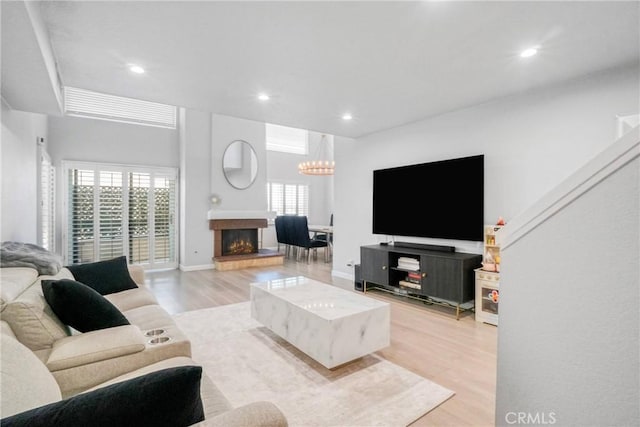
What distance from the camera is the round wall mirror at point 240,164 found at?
671 cm

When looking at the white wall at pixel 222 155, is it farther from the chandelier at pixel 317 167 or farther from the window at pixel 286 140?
the window at pixel 286 140

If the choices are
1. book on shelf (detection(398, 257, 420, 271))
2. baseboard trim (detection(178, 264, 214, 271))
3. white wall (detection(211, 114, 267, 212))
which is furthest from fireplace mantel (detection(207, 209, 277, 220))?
book on shelf (detection(398, 257, 420, 271))

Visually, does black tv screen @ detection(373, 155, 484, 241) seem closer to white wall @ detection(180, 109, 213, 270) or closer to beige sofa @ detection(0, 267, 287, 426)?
beige sofa @ detection(0, 267, 287, 426)

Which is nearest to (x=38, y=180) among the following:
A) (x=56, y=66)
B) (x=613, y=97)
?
(x=56, y=66)

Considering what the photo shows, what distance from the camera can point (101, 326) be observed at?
171cm

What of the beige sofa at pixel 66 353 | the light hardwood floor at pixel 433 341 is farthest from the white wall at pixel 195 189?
the beige sofa at pixel 66 353

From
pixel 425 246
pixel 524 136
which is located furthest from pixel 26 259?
pixel 524 136

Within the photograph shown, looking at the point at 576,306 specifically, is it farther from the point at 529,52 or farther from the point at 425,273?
the point at 425,273

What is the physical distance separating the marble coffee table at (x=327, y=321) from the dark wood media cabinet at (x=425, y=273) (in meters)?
1.30

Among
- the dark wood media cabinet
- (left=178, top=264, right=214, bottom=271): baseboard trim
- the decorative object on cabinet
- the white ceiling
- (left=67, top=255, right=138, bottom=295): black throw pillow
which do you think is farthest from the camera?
(left=178, top=264, right=214, bottom=271): baseboard trim

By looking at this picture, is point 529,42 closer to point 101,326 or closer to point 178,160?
point 101,326

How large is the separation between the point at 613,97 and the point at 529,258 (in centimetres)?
292

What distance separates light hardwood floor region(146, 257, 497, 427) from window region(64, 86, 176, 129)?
3.04 m

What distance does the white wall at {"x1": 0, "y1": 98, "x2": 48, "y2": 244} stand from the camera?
2645mm
